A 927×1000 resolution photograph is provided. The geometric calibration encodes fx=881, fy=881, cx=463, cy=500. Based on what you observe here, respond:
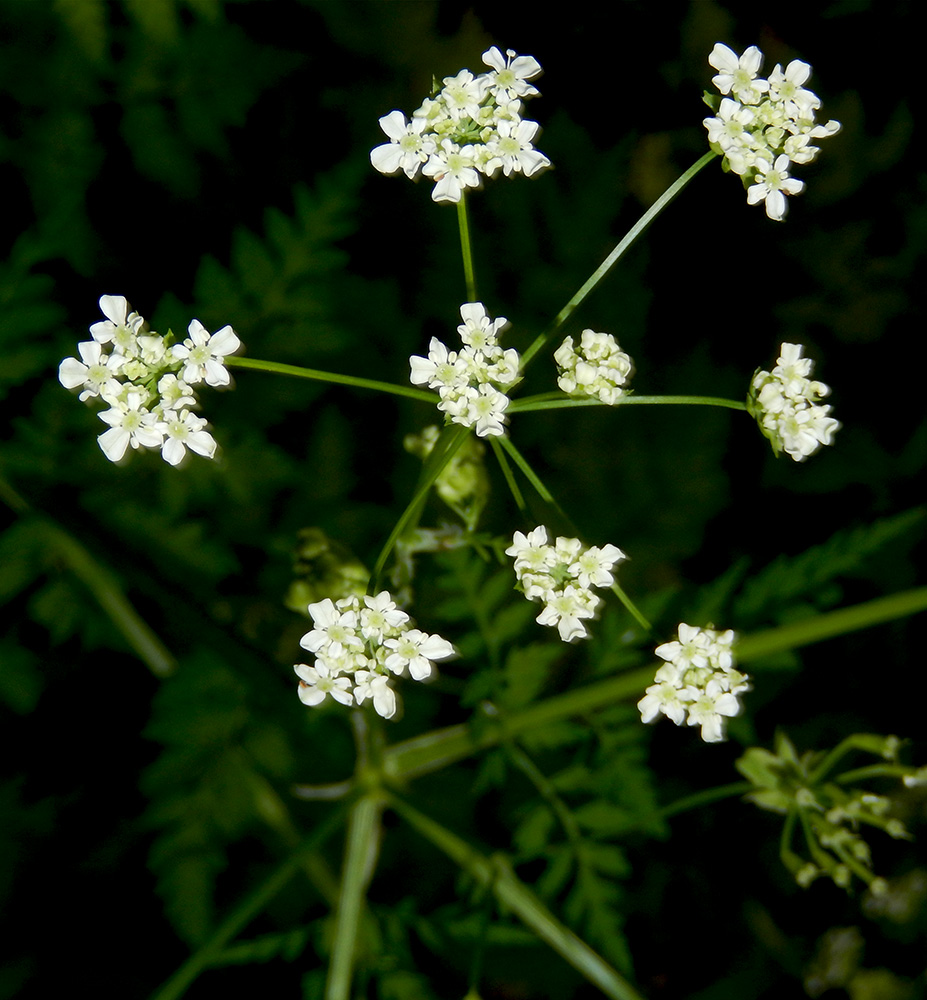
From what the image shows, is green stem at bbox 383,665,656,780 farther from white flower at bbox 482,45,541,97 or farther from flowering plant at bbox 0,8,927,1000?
white flower at bbox 482,45,541,97

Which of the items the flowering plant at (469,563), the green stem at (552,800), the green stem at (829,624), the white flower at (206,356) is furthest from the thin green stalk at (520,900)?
the white flower at (206,356)

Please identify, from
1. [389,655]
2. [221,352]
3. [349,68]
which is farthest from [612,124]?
[389,655]

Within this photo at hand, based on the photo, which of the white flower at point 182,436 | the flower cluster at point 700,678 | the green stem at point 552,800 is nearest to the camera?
the white flower at point 182,436

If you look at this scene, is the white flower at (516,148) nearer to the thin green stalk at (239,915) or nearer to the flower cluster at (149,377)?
the flower cluster at (149,377)

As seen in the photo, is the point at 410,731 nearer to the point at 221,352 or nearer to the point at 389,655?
the point at 389,655

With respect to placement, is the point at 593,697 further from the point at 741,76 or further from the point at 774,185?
the point at 741,76

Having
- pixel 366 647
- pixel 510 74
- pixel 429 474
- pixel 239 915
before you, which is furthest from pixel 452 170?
pixel 239 915

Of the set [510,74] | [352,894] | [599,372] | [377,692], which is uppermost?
[510,74]
